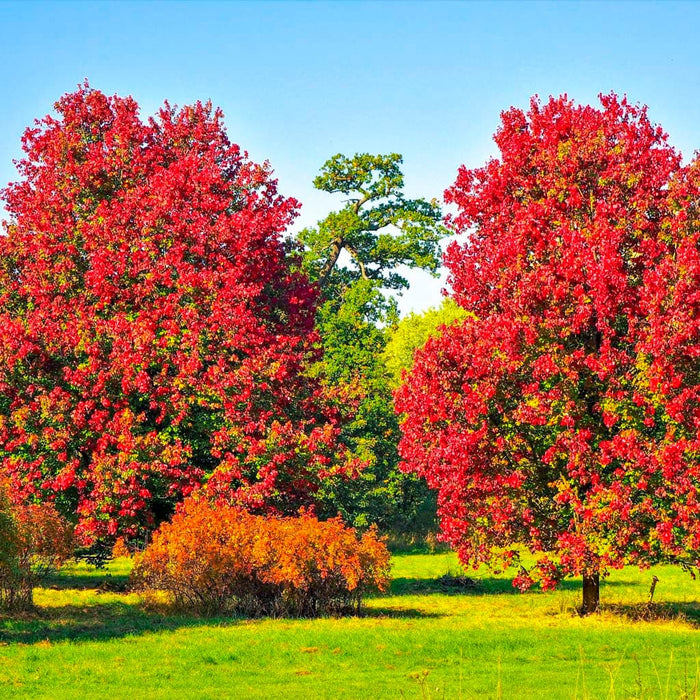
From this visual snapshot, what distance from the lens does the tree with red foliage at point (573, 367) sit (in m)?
22.3

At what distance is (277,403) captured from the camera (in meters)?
29.3

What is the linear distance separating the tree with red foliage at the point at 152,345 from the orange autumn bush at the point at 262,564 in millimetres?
4049

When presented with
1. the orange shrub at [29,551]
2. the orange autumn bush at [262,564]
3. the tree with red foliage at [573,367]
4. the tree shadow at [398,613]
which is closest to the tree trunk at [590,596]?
the tree with red foliage at [573,367]

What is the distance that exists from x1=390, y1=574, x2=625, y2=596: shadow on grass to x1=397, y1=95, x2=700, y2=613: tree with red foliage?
542 centimetres

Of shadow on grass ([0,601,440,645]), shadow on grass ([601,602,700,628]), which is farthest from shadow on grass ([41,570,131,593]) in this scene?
shadow on grass ([601,602,700,628])

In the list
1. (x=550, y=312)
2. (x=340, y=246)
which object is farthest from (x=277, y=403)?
(x=340, y=246)

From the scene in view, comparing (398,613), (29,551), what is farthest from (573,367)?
(29,551)

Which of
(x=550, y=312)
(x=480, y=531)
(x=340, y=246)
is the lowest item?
(x=480, y=531)

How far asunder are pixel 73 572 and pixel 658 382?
2046 cm

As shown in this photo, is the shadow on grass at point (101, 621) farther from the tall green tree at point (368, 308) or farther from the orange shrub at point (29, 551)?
the tall green tree at point (368, 308)

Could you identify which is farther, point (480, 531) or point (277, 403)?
point (277, 403)

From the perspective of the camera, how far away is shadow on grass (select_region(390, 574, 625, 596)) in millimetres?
30453

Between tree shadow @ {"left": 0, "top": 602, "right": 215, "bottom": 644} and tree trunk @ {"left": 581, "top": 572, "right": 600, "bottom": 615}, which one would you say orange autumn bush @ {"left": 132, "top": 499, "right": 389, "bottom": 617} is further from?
tree trunk @ {"left": 581, "top": 572, "right": 600, "bottom": 615}

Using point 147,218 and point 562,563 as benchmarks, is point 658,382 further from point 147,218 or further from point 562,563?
point 147,218
